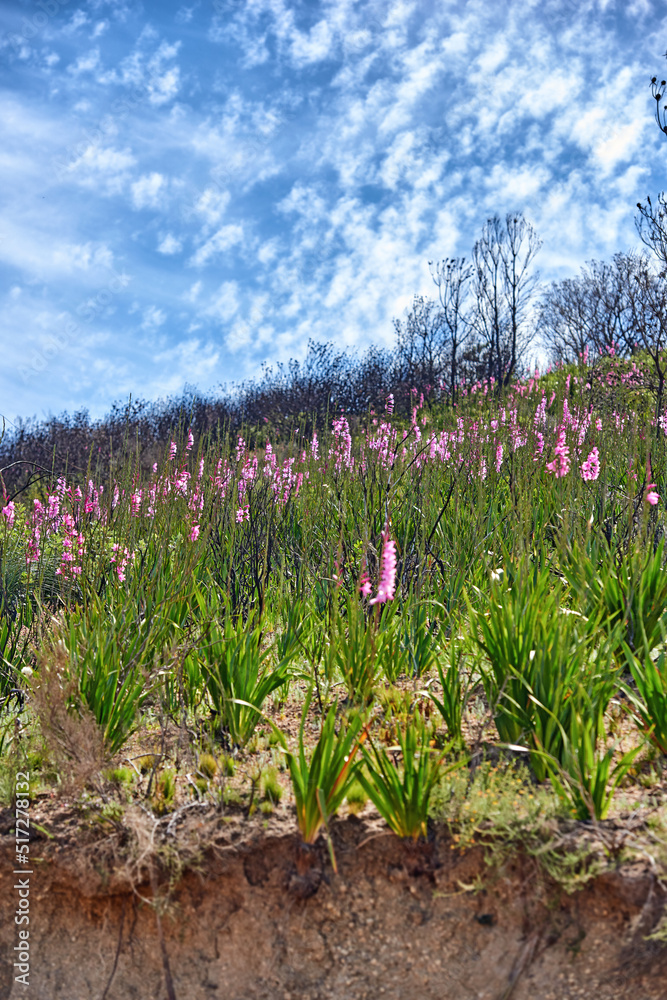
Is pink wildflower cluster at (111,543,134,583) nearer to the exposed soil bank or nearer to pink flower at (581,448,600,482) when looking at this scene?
the exposed soil bank

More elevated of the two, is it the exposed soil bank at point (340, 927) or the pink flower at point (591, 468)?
the pink flower at point (591, 468)

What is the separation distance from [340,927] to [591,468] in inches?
173

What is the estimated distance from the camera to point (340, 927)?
9.23ft

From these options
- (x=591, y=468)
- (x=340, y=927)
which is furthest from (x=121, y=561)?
(x=591, y=468)

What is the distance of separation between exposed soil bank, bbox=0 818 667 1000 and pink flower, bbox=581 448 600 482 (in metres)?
3.56

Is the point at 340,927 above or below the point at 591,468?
below

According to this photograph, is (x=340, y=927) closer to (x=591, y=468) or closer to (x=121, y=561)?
(x=121, y=561)

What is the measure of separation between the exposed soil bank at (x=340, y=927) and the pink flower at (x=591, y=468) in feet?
11.7

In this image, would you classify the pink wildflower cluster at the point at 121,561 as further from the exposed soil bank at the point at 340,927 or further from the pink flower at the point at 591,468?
the pink flower at the point at 591,468

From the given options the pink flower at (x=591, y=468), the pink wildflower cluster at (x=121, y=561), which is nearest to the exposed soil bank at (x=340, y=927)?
the pink wildflower cluster at (x=121, y=561)

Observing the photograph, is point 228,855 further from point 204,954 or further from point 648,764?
point 648,764

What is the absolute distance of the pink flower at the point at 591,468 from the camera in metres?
5.60

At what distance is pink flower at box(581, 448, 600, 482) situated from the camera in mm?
5595

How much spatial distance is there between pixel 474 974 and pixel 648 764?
4.64 feet
